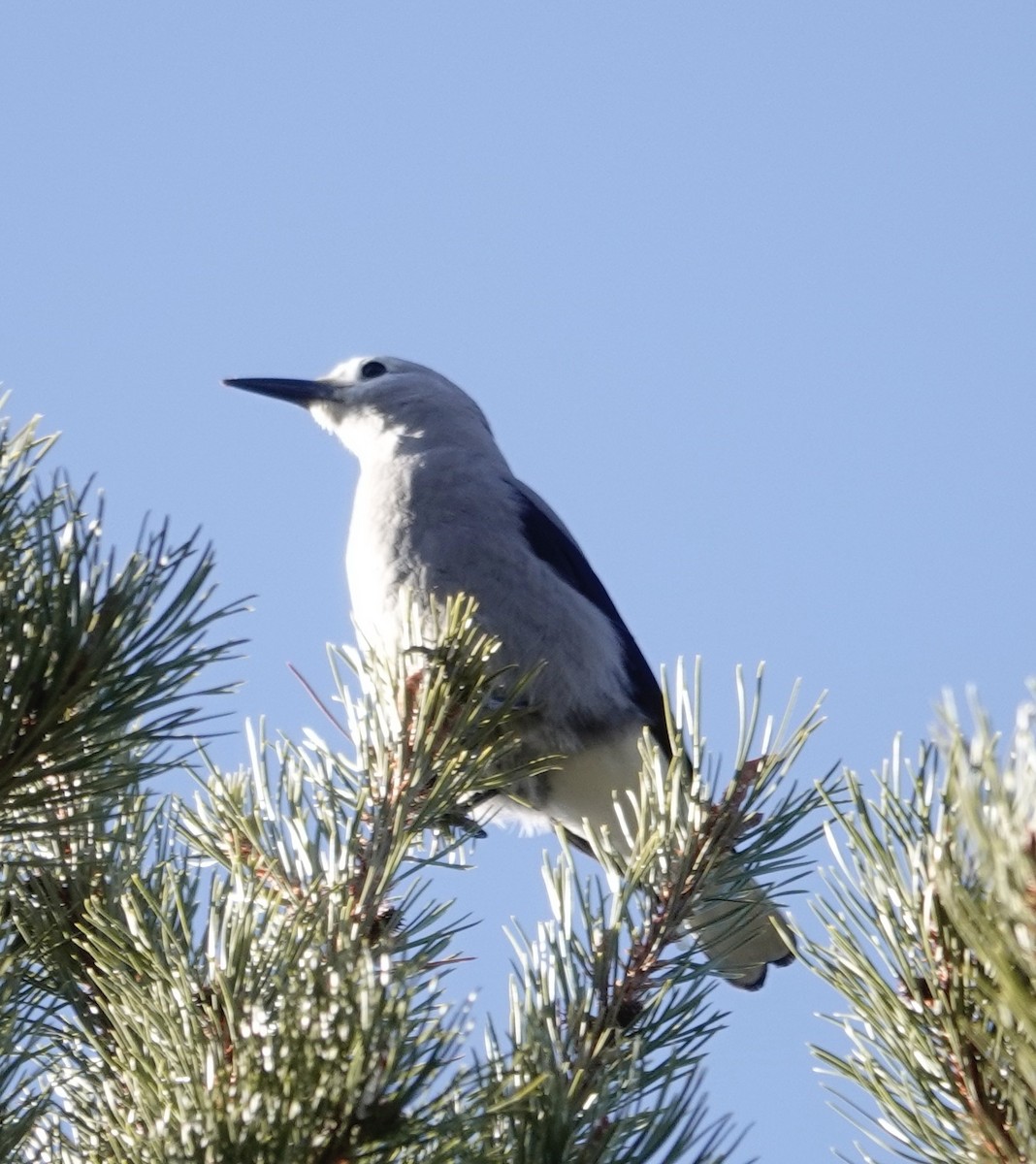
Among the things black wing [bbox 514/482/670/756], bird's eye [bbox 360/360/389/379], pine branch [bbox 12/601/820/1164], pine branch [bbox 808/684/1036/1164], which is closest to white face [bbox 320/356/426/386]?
bird's eye [bbox 360/360/389/379]

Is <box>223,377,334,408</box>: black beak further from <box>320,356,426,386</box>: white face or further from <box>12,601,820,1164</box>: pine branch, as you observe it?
<box>12,601,820,1164</box>: pine branch

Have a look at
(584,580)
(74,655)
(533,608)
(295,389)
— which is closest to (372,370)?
(295,389)

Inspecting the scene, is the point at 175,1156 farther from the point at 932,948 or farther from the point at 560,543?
the point at 560,543

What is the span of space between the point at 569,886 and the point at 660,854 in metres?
0.13

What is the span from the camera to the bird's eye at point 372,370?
531 cm

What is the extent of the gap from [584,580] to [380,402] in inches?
48.4

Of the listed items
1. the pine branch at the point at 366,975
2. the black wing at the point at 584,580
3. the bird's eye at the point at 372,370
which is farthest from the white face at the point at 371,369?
the pine branch at the point at 366,975

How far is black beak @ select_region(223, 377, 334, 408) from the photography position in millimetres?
5176

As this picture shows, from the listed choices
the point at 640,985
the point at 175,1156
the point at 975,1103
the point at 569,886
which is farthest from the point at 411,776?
the point at 975,1103

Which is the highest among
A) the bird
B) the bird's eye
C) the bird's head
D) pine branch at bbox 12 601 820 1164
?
the bird's eye

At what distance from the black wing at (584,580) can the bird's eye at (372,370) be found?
3.65 ft

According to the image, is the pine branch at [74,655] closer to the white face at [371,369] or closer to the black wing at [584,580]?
the black wing at [584,580]

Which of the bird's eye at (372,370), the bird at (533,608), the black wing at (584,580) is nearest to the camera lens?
the bird at (533,608)

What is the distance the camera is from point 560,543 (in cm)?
415
